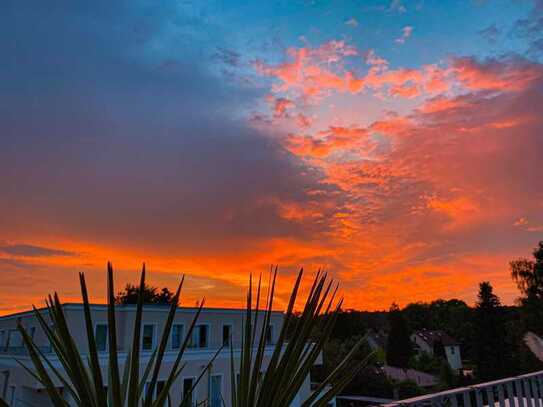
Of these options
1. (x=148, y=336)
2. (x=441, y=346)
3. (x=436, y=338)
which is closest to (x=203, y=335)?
(x=148, y=336)

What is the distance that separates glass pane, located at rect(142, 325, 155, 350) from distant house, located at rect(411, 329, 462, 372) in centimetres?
3210

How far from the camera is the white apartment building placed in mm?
12797

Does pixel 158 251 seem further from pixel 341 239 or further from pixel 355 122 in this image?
pixel 355 122

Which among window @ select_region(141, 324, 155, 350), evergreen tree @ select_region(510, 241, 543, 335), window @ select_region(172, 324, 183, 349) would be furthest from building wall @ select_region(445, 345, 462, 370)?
window @ select_region(141, 324, 155, 350)

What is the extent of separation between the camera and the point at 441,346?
39.5 metres

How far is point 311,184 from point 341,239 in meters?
2.10

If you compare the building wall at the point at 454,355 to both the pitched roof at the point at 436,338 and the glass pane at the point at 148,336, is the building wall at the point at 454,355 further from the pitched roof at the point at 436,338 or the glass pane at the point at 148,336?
the glass pane at the point at 148,336

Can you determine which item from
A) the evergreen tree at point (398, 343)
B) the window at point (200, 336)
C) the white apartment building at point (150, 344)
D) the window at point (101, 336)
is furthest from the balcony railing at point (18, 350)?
the evergreen tree at point (398, 343)

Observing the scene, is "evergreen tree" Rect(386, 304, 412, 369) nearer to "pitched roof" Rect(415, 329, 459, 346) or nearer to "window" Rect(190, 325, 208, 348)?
"pitched roof" Rect(415, 329, 459, 346)

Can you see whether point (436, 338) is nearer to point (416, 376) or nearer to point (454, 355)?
point (454, 355)

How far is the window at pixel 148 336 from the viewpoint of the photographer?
1492cm

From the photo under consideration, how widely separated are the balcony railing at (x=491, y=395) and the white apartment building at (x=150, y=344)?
9781mm

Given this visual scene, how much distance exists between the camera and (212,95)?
8914 millimetres

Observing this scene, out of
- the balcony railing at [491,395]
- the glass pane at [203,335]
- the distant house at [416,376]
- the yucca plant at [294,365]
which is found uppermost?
the yucca plant at [294,365]
